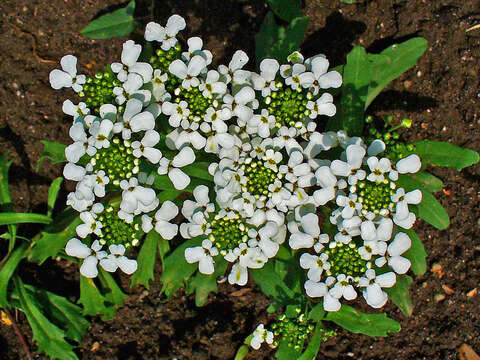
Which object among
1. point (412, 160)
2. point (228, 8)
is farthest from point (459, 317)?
point (228, 8)

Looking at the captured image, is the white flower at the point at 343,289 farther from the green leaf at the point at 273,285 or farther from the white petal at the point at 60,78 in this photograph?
the white petal at the point at 60,78

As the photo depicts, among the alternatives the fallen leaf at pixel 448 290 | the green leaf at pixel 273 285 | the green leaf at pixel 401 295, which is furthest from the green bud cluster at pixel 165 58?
the fallen leaf at pixel 448 290

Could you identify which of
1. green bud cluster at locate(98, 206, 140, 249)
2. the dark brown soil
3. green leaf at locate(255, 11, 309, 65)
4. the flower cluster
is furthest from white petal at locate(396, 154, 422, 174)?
green bud cluster at locate(98, 206, 140, 249)

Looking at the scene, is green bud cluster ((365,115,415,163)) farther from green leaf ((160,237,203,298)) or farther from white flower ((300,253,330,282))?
green leaf ((160,237,203,298))

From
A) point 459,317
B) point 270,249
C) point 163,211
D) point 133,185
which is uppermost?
point 133,185

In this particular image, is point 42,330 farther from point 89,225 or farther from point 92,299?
point 89,225

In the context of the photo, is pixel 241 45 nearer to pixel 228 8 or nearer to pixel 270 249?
pixel 228 8
